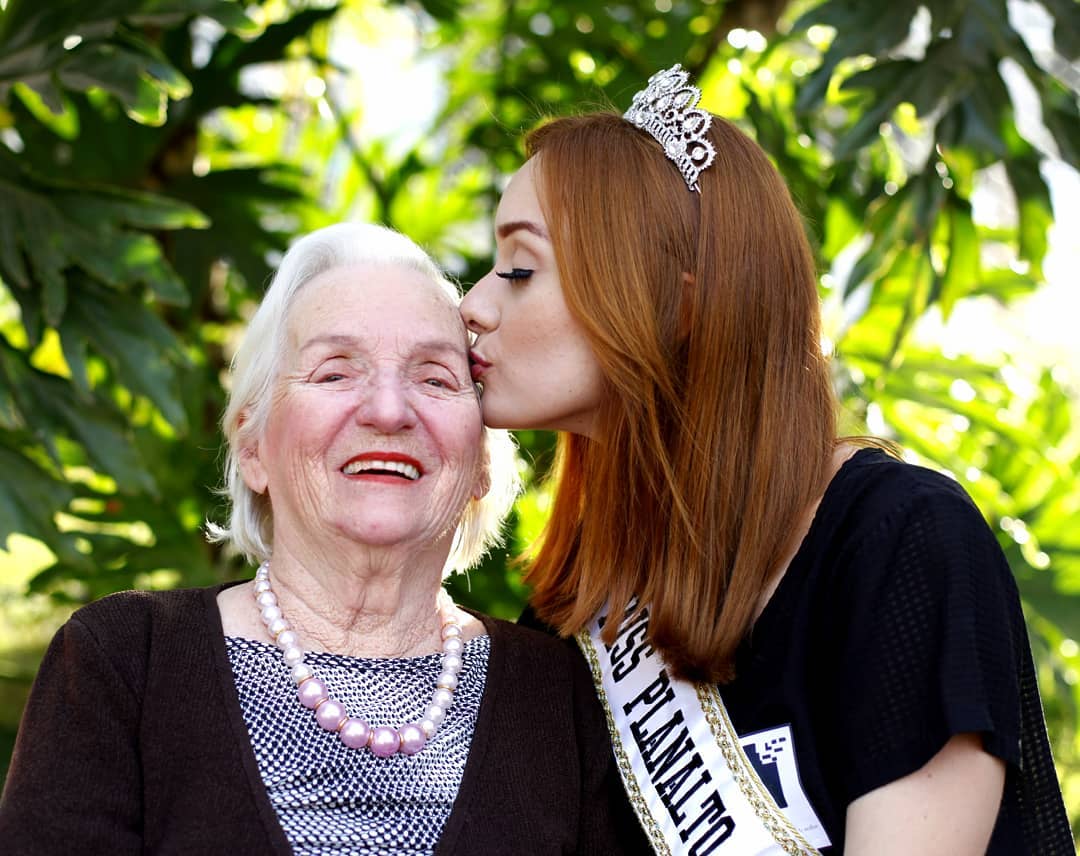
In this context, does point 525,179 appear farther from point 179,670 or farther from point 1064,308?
point 1064,308

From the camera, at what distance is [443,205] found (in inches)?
140

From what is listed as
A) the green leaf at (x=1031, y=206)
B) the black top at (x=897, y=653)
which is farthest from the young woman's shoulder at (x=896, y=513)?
the green leaf at (x=1031, y=206)

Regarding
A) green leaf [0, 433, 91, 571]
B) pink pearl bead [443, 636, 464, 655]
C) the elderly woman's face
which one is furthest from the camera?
green leaf [0, 433, 91, 571]

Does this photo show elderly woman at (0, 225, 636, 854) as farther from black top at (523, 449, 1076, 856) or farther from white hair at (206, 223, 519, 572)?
black top at (523, 449, 1076, 856)

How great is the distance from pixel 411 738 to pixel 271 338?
0.58 metres

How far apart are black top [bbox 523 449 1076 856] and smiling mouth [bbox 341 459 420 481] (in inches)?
19.4

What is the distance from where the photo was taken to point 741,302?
1.70m

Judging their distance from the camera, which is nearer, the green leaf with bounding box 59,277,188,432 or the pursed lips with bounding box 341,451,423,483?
the pursed lips with bounding box 341,451,423,483

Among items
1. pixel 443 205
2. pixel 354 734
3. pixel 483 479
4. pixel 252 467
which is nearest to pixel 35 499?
pixel 252 467

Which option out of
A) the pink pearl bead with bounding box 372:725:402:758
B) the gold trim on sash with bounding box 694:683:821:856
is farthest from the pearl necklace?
the gold trim on sash with bounding box 694:683:821:856

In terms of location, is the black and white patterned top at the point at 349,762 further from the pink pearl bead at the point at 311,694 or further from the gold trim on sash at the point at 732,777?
the gold trim on sash at the point at 732,777

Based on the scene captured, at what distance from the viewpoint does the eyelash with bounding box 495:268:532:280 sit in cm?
179

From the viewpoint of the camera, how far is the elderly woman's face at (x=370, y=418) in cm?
167

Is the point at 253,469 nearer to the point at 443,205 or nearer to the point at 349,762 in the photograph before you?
the point at 349,762
